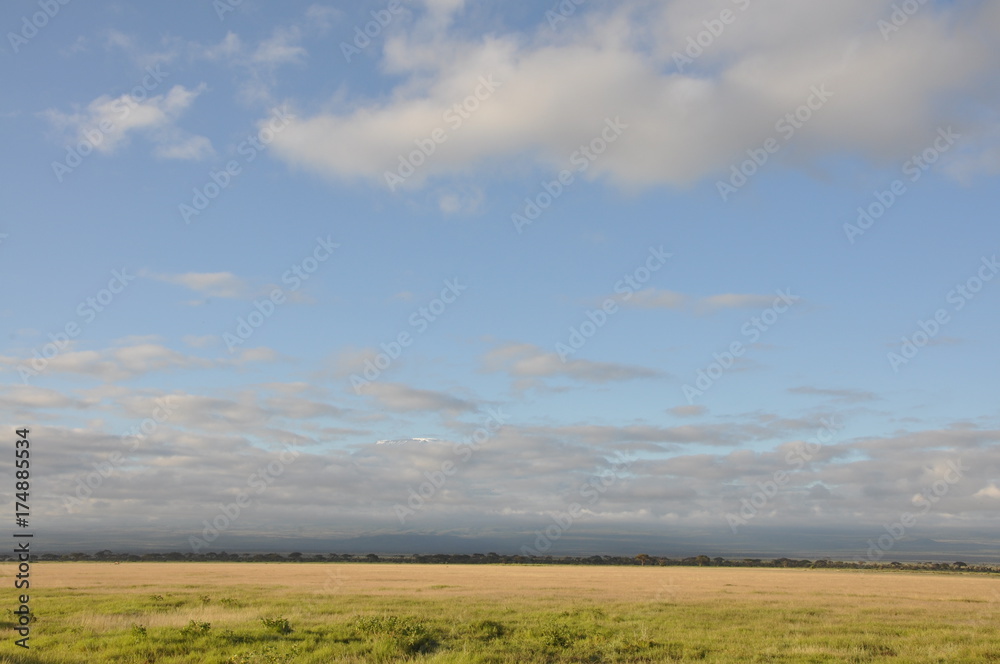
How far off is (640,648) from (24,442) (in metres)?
19.6

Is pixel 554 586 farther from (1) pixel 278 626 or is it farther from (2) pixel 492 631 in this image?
(1) pixel 278 626

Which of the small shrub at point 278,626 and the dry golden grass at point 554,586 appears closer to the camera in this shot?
the small shrub at point 278,626

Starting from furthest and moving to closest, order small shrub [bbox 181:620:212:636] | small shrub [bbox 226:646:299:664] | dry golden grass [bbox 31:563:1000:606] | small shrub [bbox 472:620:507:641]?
dry golden grass [bbox 31:563:1000:606] → small shrub [bbox 472:620:507:641] → small shrub [bbox 181:620:212:636] → small shrub [bbox 226:646:299:664]

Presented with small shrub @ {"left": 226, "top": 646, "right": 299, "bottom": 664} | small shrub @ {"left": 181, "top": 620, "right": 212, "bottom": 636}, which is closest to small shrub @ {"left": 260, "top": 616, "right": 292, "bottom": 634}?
small shrub @ {"left": 181, "top": 620, "right": 212, "bottom": 636}

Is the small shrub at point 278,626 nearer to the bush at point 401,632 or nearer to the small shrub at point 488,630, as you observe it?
the bush at point 401,632

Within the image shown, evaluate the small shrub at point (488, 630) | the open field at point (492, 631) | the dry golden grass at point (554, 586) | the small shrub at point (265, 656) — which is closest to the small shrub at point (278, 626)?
the open field at point (492, 631)

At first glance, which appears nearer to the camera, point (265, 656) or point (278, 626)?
point (265, 656)

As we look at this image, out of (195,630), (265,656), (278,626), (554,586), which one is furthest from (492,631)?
(554,586)

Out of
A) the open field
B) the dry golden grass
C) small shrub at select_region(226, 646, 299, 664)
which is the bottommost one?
the dry golden grass

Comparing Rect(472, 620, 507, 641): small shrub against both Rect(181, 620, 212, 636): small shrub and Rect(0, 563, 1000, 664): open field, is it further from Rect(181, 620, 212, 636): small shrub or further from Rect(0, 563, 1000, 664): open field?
Rect(181, 620, 212, 636): small shrub

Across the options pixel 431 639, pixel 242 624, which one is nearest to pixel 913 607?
pixel 431 639

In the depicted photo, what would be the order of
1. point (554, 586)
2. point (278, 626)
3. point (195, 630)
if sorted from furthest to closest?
point (554, 586)
point (278, 626)
point (195, 630)

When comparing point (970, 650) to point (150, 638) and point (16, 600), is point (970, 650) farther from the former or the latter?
point (16, 600)

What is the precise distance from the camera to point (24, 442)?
2098 centimetres
